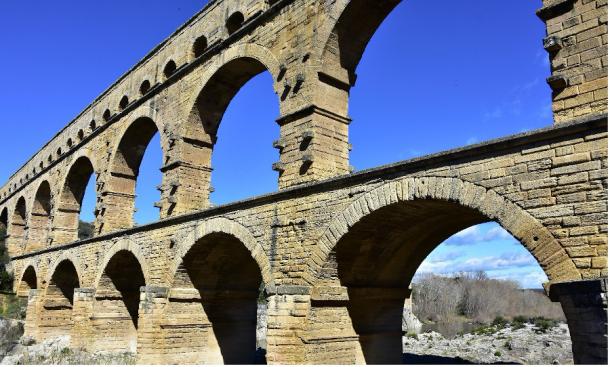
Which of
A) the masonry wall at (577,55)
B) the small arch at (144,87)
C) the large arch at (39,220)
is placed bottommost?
the masonry wall at (577,55)

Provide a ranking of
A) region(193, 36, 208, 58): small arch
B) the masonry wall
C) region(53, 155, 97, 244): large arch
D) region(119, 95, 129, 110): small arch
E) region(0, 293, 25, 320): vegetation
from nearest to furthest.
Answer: the masonry wall, region(193, 36, 208, 58): small arch, region(119, 95, 129, 110): small arch, region(53, 155, 97, 244): large arch, region(0, 293, 25, 320): vegetation

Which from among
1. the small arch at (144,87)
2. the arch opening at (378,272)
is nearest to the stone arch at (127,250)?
the small arch at (144,87)

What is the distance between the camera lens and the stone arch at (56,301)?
17.9 meters

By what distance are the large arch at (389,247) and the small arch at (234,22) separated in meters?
6.27

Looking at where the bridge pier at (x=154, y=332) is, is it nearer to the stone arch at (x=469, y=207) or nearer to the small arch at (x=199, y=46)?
the stone arch at (x=469, y=207)

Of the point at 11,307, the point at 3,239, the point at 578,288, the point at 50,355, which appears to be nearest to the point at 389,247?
the point at 578,288

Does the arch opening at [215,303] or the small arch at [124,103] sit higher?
the small arch at [124,103]

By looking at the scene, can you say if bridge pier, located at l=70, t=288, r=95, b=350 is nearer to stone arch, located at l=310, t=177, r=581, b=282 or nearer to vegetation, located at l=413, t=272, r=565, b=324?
stone arch, located at l=310, t=177, r=581, b=282

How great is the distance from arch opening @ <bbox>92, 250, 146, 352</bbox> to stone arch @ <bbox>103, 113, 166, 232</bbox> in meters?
1.70

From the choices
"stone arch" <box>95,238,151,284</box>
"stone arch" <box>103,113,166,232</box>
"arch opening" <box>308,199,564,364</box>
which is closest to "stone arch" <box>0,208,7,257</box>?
"stone arch" <box>103,113,166,232</box>

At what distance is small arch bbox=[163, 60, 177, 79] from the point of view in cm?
1402

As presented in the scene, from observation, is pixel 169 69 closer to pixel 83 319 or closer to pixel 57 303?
pixel 83 319

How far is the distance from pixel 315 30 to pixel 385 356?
18.5 ft

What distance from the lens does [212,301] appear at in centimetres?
1135
